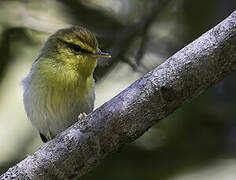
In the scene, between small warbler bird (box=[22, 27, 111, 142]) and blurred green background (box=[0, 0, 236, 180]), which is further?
blurred green background (box=[0, 0, 236, 180])

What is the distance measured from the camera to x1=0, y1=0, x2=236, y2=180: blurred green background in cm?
417

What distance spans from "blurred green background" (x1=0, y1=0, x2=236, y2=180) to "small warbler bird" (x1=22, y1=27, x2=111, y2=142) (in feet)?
1.52

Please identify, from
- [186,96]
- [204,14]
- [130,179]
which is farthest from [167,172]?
[204,14]

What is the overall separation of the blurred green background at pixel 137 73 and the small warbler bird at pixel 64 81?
0.46 m

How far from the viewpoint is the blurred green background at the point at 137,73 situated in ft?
13.7

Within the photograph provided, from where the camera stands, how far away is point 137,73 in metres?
5.17

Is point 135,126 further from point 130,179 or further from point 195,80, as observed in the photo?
point 130,179

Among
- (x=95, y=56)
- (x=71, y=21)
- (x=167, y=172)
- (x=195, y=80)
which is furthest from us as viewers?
(x=71, y=21)

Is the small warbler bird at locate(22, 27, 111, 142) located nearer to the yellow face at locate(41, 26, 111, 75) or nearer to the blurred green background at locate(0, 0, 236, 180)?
the yellow face at locate(41, 26, 111, 75)

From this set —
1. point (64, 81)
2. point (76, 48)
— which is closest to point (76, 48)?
point (76, 48)

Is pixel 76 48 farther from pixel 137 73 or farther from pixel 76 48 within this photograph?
pixel 137 73

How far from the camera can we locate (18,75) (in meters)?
5.45

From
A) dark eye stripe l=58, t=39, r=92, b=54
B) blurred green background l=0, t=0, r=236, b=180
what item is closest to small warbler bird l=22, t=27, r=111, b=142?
dark eye stripe l=58, t=39, r=92, b=54

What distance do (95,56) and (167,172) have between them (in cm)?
126
